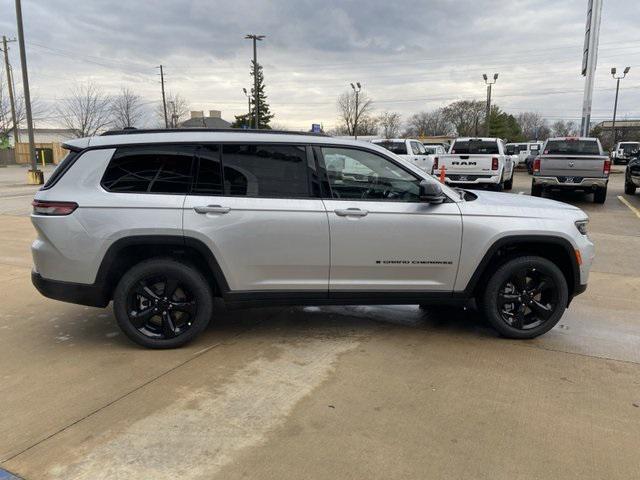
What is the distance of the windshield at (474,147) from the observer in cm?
1666

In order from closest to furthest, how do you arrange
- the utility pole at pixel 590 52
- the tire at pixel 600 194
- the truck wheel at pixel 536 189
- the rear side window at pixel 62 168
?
the rear side window at pixel 62 168 → the tire at pixel 600 194 → the truck wheel at pixel 536 189 → the utility pole at pixel 590 52

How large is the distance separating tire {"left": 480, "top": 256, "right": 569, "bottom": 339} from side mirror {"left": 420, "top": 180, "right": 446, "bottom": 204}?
85 centimetres

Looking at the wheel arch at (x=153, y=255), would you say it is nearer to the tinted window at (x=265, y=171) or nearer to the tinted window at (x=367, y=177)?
the tinted window at (x=265, y=171)

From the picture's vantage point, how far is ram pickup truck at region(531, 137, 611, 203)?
43.5ft

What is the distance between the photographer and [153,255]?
13.9ft

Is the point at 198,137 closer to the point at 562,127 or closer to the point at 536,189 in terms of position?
the point at 536,189

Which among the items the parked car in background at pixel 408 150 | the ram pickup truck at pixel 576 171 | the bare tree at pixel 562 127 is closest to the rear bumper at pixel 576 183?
the ram pickup truck at pixel 576 171

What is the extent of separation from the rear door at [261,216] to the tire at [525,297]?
1.49 metres

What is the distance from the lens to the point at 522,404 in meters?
3.36

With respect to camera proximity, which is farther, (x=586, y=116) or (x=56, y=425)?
(x=586, y=116)

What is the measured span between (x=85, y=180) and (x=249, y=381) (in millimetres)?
2059

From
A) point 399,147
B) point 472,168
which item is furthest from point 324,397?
point 399,147

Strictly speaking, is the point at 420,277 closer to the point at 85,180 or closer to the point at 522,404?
the point at 522,404

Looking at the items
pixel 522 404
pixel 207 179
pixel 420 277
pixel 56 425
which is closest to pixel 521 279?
pixel 420 277
